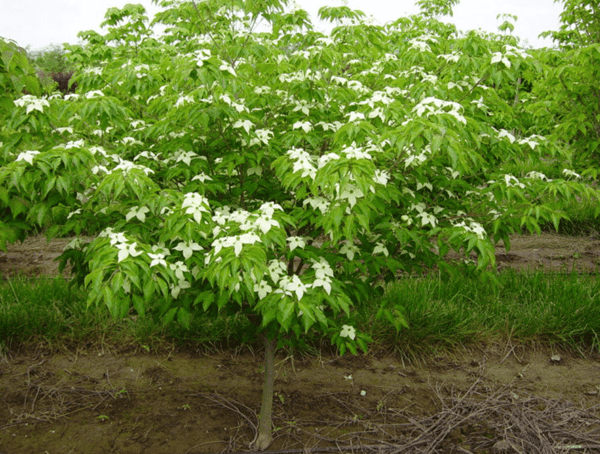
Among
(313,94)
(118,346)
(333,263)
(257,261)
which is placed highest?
(313,94)

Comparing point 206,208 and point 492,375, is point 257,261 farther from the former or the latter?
point 492,375

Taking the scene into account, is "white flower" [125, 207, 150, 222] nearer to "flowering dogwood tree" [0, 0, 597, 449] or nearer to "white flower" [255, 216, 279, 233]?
"flowering dogwood tree" [0, 0, 597, 449]

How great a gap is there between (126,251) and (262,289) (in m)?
0.57

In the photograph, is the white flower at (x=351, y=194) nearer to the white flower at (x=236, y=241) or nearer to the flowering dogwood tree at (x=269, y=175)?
the flowering dogwood tree at (x=269, y=175)

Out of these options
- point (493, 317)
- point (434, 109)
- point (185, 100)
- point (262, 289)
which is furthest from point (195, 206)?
point (493, 317)

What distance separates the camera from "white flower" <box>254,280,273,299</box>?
83.4 inches

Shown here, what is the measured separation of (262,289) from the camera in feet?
6.99

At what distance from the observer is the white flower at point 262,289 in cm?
212

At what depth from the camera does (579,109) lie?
4578 millimetres

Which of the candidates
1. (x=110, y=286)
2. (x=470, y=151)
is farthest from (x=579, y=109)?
(x=110, y=286)

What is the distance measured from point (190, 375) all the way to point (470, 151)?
249cm

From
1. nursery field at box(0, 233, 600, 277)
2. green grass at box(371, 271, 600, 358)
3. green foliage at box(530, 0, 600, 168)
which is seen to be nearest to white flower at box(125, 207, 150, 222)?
green grass at box(371, 271, 600, 358)

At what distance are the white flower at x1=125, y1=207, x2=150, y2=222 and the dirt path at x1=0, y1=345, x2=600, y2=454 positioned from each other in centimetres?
143

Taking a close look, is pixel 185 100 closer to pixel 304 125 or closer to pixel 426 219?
pixel 304 125
